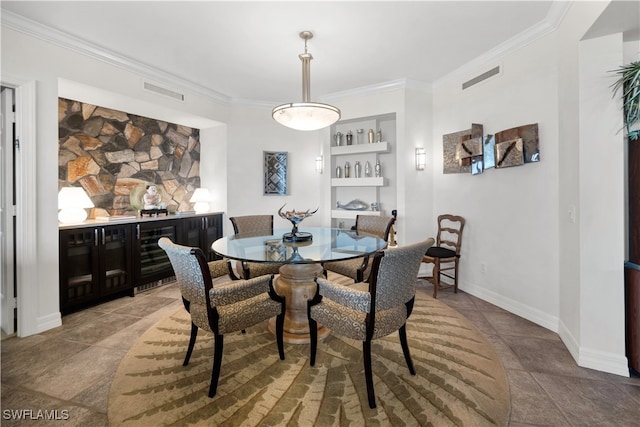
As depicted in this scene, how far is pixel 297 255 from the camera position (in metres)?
2.18

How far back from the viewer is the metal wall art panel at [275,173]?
4984mm

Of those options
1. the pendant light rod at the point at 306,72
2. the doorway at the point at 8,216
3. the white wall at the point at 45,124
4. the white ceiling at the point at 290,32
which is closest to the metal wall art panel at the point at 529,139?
the white ceiling at the point at 290,32

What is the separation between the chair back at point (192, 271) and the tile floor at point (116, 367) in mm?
782

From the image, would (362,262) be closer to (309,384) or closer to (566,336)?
(309,384)

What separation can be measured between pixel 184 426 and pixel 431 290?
3085 millimetres

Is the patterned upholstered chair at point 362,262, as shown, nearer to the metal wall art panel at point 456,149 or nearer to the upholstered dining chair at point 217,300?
the upholstered dining chair at point 217,300

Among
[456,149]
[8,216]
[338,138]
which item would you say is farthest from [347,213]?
[8,216]

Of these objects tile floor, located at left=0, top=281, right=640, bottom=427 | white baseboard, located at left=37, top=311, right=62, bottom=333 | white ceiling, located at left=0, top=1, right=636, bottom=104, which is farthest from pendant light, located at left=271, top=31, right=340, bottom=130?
white baseboard, located at left=37, top=311, right=62, bottom=333

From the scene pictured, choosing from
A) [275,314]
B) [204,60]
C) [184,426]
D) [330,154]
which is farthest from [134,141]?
[184,426]

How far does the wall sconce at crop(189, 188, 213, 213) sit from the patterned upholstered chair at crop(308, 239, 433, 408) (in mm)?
3388

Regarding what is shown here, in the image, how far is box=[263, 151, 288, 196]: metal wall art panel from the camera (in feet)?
16.4

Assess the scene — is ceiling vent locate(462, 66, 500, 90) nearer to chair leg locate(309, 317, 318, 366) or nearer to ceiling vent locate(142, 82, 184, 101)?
chair leg locate(309, 317, 318, 366)

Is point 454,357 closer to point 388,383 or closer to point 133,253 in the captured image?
point 388,383

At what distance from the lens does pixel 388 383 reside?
186 cm
